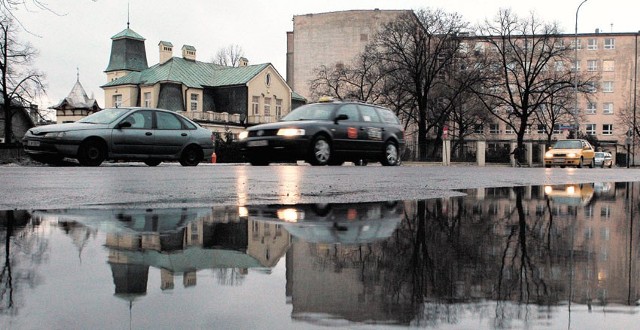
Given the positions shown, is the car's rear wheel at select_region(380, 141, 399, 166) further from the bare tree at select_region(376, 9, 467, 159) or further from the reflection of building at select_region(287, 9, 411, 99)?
the reflection of building at select_region(287, 9, 411, 99)

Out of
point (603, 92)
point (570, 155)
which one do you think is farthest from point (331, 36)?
point (603, 92)

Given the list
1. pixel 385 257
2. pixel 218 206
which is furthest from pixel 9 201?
pixel 385 257

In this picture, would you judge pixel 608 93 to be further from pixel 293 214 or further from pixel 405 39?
pixel 293 214

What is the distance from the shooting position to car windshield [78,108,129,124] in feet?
49.6

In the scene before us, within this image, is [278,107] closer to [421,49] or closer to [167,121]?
[421,49]

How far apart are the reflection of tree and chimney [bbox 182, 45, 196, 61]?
6243 cm

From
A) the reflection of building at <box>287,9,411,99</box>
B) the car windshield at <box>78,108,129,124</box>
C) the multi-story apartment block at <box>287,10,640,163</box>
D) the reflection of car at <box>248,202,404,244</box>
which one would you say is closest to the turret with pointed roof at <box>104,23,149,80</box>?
the reflection of building at <box>287,9,411,99</box>

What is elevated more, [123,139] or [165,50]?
[165,50]

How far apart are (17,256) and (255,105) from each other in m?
63.0

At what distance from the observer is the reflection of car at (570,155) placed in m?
33.3

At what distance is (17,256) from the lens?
2572 mm

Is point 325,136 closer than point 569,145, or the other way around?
point 325,136

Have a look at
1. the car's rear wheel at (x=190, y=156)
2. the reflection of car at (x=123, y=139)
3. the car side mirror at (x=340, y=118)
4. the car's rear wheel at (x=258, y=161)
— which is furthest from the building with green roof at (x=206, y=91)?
the car side mirror at (x=340, y=118)

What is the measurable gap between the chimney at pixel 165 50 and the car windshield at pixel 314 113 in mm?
52757
